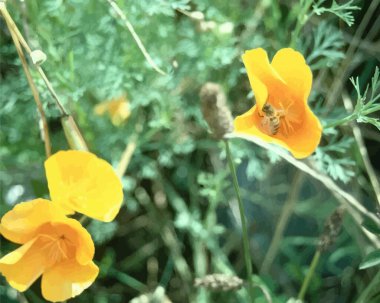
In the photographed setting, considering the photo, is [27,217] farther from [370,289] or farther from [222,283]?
[370,289]

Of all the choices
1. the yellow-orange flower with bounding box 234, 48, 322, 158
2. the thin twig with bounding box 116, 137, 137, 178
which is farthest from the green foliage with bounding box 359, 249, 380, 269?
the thin twig with bounding box 116, 137, 137, 178

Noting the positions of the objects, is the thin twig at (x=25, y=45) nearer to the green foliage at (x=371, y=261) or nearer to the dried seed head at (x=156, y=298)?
the dried seed head at (x=156, y=298)

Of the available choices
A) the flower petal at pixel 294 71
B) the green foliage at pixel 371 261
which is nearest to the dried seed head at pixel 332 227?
the green foliage at pixel 371 261

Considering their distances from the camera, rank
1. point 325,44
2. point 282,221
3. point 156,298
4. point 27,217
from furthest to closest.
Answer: point 282,221 < point 325,44 < point 156,298 < point 27,217

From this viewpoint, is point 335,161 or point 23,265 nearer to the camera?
point 23,265

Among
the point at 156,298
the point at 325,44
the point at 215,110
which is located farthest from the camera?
the point at 325,44

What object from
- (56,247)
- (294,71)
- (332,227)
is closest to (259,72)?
(294,71)

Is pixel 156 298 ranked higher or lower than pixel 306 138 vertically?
lower

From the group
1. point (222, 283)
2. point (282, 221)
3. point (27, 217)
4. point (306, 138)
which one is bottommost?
point (282, 221)
